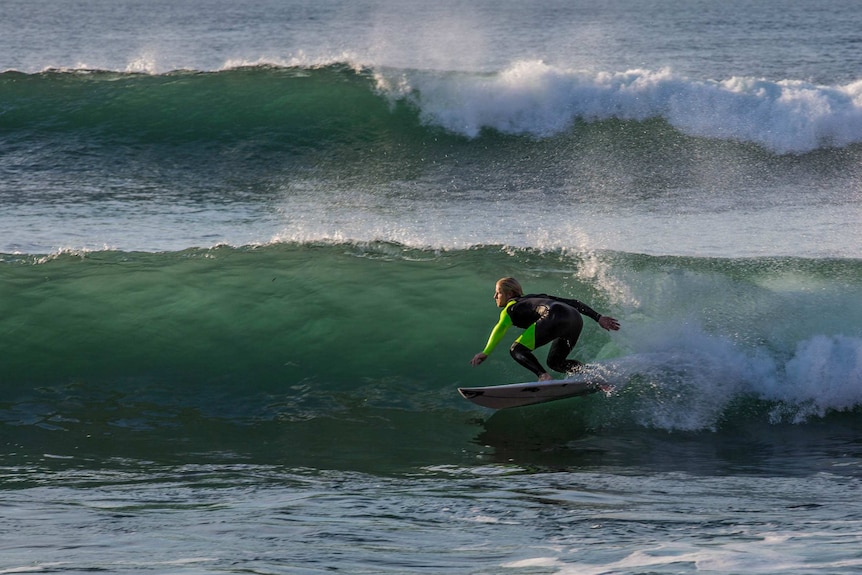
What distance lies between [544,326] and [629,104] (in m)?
13.9

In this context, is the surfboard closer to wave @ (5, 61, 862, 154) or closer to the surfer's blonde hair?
the surfer's blonde hair

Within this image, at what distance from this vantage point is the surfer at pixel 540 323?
869cm

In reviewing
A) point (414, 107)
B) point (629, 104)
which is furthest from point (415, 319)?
point (629, 104)

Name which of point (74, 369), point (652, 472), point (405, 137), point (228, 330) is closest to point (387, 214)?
point (405, 137)

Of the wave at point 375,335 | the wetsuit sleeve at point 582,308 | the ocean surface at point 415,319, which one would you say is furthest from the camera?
the wave at point 375,335

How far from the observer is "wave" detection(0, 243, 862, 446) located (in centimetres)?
912

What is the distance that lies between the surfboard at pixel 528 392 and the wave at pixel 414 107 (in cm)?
1211

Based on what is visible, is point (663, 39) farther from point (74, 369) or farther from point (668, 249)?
point (74, 369)

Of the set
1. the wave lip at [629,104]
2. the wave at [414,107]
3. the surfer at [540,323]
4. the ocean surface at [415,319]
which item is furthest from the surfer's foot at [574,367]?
the wave lip at [629,104]

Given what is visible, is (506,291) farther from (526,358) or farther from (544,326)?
(526,358)

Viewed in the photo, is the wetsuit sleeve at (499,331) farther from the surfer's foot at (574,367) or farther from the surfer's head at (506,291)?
the surfer's foot at (574,367)

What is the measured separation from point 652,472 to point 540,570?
2.86m

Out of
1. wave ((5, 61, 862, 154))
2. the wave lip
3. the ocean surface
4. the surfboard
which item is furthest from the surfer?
the wave lip

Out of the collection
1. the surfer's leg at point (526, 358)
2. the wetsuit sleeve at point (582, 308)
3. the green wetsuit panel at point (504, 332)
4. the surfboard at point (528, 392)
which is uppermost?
the wetsuit sleeve at point (582, 308)
